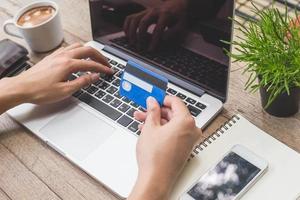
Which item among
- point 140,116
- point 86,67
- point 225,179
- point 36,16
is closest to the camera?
point 225,179

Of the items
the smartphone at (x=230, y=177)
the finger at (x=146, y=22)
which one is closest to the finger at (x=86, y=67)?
the finger at (x=146, y=22)

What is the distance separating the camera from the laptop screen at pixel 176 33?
0.75 meters

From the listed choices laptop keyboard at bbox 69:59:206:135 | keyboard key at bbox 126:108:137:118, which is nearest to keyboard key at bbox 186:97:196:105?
laptop keyboard at bbox 69:59:206:135

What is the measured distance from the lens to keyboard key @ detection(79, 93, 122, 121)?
829 millimetres

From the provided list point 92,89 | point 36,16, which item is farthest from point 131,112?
point 36,16

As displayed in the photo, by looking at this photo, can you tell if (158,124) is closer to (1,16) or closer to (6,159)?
(6,159)

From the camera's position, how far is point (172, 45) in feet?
2.79

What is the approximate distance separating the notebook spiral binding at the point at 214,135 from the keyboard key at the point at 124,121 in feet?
0.45

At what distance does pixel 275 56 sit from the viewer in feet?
2.37

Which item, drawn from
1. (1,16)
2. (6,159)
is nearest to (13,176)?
(6,159)

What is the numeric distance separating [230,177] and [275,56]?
0.70 feet

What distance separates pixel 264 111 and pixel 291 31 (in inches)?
6.5

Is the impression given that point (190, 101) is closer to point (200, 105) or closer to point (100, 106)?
point (200, 105)

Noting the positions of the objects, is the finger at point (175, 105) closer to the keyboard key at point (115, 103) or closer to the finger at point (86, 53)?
the keyboard key at point (115, 103)
